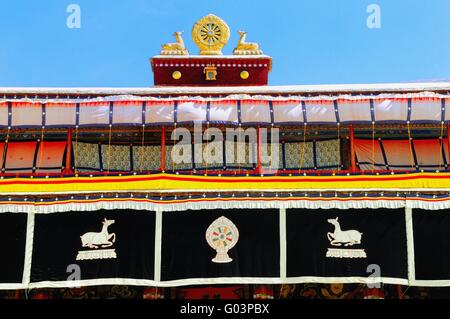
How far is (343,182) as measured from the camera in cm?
1266

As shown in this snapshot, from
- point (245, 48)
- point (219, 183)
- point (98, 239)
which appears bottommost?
point (98, 239)

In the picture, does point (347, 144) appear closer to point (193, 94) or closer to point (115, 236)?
point (193, 94)

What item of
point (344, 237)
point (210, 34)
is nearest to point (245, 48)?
point (210, 34)

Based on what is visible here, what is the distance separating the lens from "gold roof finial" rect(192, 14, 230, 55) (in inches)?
744

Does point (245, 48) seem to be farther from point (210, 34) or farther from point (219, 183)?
point (219, 183)

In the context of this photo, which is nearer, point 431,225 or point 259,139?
point 431,225

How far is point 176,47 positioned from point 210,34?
3.64ft

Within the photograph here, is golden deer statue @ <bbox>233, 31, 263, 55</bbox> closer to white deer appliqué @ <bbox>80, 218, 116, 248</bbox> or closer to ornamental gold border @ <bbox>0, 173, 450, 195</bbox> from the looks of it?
ornamental gold border @ <bbox>0, 173, 450, 195</bbox>

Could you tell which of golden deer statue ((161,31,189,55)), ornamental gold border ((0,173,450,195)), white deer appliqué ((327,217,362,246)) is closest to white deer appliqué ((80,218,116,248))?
ornamental gold border ((0,173,450,195))

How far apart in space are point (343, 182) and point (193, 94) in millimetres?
3954

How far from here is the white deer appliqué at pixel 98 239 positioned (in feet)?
40.4

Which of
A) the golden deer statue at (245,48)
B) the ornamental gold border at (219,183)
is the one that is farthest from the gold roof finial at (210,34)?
the ornamental gold border at (219,183)

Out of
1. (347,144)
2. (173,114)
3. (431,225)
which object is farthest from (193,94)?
(431,225)

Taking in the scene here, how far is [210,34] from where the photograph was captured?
19078 mm
